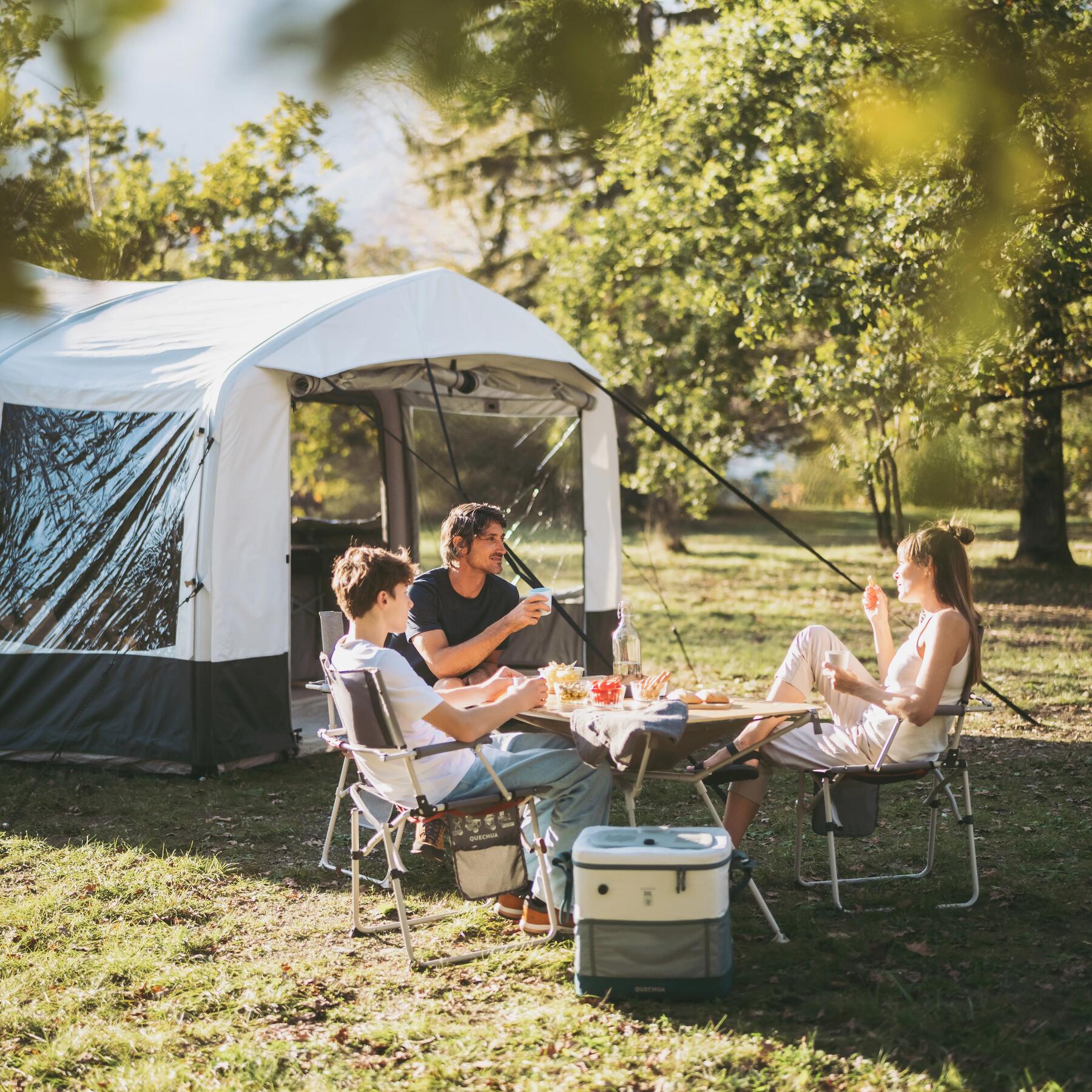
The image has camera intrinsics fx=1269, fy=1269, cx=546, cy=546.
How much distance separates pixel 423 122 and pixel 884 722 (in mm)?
3367

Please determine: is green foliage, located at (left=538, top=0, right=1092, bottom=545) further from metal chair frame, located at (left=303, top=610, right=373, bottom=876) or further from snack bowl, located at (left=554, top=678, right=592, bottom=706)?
metal chair frame, located at (left=303, top=610, right=373, bottom=876)

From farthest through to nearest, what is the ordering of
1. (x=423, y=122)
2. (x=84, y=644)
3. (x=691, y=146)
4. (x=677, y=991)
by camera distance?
(x=691, y=146) → (x=84, y=644) → (x=677, y=991) → (x=423, y=122)

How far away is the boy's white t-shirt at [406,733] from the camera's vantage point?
3.56 m

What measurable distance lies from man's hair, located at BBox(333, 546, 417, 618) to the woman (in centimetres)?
110

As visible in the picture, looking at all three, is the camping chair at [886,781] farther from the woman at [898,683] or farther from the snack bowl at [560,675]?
the snack bowl at [560,675]

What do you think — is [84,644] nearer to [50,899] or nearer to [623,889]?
[50,899]

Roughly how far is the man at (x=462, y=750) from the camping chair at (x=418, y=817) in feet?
0.13

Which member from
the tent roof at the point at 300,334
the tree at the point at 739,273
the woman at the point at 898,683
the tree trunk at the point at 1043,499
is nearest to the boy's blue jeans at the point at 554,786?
the woman at the point at 898,683

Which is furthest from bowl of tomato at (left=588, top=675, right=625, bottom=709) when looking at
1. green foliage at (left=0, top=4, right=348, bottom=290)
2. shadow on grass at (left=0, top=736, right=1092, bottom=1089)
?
green foliage at (left=0, top=4, right=348, bottom=290)

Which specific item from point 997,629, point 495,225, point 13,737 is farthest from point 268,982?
point 495,225

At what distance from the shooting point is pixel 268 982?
343cm

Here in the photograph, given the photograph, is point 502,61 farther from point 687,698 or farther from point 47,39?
point 687,698

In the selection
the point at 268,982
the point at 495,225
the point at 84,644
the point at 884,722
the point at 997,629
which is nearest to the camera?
the point at 268,982

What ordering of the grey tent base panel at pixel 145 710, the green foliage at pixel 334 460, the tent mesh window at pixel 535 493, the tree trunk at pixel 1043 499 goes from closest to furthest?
the grey tent base panel at pixel 145 710 < the tent mesh window at pixel 535 493 < the tree trunk at pixel 1043 499 < the green foliage at pixel 334 460
